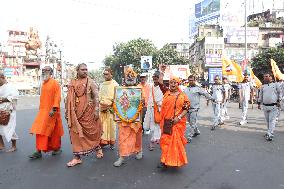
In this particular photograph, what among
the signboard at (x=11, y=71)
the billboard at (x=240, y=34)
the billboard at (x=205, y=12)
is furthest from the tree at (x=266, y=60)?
the signboard at (x=11, y=71)

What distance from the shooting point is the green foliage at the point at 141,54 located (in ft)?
198

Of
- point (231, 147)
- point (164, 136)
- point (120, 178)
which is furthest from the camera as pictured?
point (231, 147)

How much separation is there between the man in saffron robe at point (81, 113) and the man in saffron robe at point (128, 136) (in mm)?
496

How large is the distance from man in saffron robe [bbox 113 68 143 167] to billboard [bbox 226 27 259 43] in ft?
183

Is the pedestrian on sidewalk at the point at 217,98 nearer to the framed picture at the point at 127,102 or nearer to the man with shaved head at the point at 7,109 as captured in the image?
the framed picture at the point at 127,102

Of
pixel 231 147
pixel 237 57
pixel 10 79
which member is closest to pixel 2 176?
pixel 231 147

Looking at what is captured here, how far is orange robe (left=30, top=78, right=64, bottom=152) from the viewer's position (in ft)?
22.1

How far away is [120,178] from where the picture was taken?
5.56 metres

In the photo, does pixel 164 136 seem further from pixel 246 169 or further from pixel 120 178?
pixel 246 169

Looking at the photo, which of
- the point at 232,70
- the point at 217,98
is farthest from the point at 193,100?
the point at 232,70

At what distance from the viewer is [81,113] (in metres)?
6.28

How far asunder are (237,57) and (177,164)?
5580 centimetres

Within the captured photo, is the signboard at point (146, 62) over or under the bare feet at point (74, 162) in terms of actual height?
over

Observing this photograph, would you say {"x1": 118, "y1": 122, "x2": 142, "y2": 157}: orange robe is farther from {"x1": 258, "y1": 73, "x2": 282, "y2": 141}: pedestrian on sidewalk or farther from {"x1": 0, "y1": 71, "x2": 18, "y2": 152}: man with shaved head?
{"x1": 258, "y1": 73, "x2": 282, "y2": 141}: pedestrian on sidewalk
